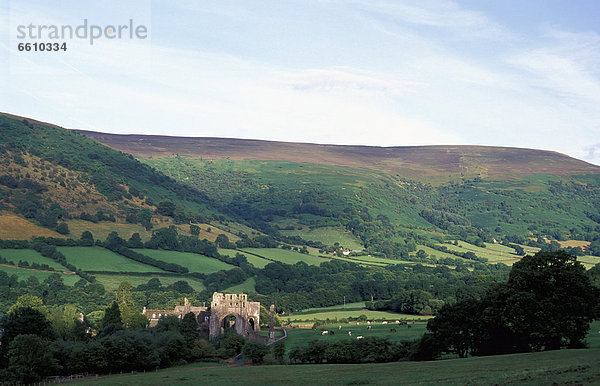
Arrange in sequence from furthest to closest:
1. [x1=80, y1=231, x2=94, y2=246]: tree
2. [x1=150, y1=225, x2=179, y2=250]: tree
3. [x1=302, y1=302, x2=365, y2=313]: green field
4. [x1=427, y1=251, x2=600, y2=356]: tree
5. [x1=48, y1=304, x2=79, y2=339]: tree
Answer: [x1=150, y1=225, x2=179, y2=250]: tree < [x1=80, y1=231, x2=94, y2=246]: tree < [x1=302, y1=302, x2=365, y2=313]: green field < [x1=48, y1=304, x2=79, y2=339]: tree < [x1=427, y1=251, x2=600, y2=356]: tree

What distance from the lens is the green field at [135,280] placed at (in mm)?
146850

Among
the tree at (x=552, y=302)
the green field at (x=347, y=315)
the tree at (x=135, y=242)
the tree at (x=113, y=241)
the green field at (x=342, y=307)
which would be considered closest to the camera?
the tree at (x=552, y=302)

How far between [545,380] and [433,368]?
15355 mm

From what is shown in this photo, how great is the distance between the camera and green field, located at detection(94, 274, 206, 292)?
147 meters

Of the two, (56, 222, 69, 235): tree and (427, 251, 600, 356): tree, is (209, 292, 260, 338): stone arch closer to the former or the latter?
(427, 251, 600, 356): tree

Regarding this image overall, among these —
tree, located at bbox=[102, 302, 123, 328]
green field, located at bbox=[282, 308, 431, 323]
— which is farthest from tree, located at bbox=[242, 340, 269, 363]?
green field, located at bbox=[282, 308, 431, 323]

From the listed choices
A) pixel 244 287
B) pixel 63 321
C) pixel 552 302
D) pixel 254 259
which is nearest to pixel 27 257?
pixel 244 287

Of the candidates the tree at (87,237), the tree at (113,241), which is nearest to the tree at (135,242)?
the tree at (113,241)

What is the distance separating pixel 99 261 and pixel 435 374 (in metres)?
128

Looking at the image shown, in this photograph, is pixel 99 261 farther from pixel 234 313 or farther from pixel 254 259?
pixel 234 313

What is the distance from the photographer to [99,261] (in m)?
160

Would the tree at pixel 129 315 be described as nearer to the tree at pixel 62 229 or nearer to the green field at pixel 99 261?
the green field at pixel 99 261

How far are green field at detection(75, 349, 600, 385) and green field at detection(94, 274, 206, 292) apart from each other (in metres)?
82.6

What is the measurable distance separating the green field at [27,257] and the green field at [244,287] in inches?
1520
